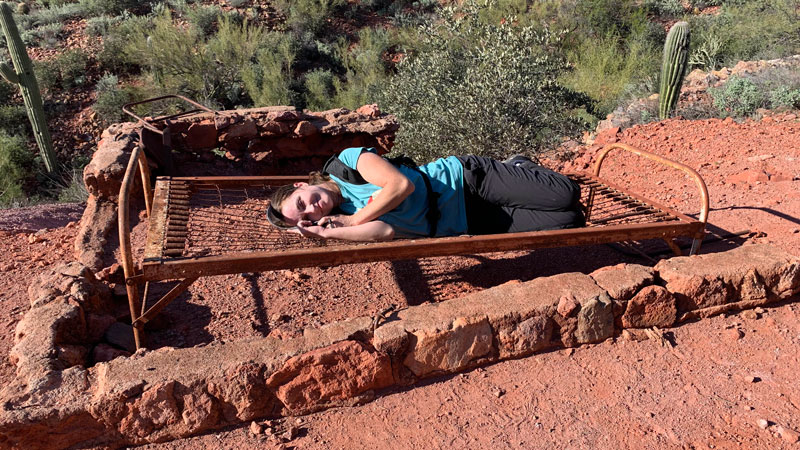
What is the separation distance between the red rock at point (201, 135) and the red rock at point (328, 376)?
13.1 ft

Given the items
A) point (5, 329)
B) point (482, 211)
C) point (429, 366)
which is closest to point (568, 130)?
point (482, 211)

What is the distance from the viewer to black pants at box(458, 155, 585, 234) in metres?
3.25

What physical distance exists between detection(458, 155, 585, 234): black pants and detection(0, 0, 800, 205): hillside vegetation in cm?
313

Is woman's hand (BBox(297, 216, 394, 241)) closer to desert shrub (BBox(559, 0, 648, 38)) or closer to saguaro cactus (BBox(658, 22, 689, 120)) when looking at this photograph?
saguaro cactus (BBox(658, 22, 689, 120))

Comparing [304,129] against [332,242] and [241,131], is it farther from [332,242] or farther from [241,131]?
[332,242]

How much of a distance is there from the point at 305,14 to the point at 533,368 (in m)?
12.6

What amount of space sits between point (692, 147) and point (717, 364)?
3.52 metres

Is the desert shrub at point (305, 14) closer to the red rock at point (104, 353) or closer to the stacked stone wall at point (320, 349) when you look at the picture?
the stacked stone wall at point (320, 349)

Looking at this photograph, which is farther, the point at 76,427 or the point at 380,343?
the point at 380,343

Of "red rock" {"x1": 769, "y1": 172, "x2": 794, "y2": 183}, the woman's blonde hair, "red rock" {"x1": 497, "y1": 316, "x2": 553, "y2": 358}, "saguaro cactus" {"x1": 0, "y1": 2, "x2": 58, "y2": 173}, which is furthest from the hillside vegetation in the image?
"red rock" {"x1": 497, "y1": 316, "x2": 553, "y2": 358}

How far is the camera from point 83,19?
13.4 metres

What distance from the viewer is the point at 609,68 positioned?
11.0 m

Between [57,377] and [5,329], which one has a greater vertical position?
[57,377]

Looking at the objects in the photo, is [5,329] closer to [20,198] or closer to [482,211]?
[482,211]
